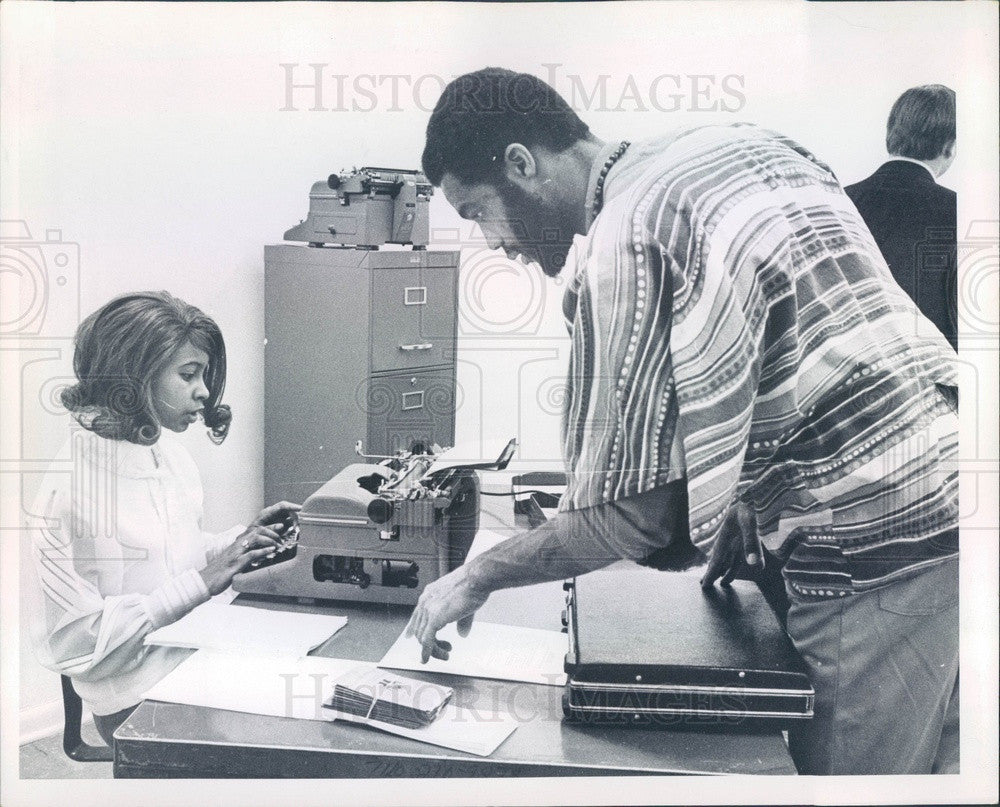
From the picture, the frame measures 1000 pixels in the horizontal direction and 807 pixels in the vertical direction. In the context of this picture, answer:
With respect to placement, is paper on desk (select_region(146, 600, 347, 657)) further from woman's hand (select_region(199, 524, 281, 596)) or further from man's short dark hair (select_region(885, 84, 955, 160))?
man's short dark hair (select_region(885, 84, 955, 160))

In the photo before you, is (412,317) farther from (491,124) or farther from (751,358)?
(751,358)

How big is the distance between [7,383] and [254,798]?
1.01 meters

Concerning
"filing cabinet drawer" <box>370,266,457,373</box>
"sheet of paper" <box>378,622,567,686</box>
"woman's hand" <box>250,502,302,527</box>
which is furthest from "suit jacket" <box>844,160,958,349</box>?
"woman's hand" <box>250,502,302,527</box>

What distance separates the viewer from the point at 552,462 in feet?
6.72

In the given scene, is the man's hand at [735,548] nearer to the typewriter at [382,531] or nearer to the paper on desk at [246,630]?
the typewriter at [382,531]

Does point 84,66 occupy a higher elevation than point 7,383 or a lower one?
higher

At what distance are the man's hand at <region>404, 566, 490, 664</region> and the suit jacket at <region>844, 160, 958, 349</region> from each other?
1.11 metres

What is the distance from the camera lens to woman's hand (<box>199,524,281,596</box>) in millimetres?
2074

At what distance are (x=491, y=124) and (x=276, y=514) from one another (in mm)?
919

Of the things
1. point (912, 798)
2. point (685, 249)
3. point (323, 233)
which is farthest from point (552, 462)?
point (912, 798)

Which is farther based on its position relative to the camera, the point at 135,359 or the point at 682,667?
the point at 135,359

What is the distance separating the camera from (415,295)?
80.4 inches

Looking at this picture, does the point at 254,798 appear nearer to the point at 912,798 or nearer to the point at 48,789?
the point at 48,789

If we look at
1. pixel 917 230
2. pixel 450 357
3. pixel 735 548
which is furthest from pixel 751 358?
pixel 450 357
